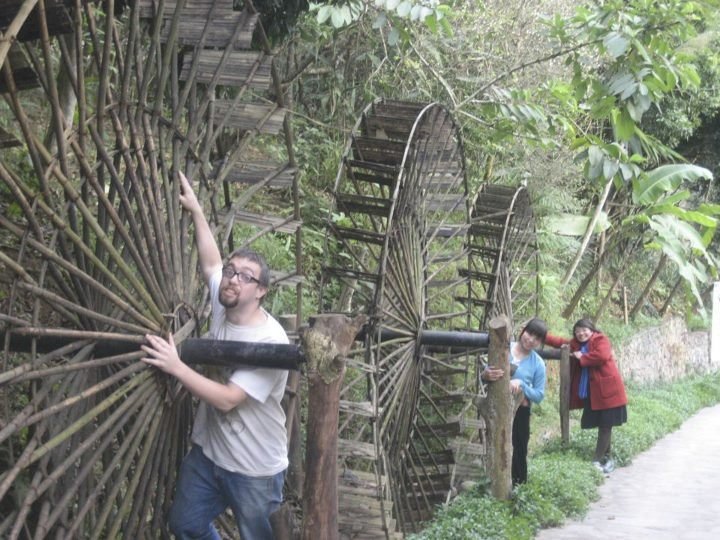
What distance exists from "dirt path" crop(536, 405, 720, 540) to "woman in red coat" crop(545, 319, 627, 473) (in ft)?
1.37

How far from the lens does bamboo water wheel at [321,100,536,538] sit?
8359 millimetres

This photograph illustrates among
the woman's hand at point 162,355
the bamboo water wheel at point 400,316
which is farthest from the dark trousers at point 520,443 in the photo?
the woman's hand at point 162,355

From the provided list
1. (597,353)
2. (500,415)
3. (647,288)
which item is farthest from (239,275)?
(647,288)

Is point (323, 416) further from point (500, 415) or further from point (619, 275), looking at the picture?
point (619, 275)

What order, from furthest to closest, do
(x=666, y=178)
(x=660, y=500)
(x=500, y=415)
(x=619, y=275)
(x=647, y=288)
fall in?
1. (x=647, y=288)
2. (x=619, y=275)
3. (x=666, y=178)
4. (x=660, y=500)
5. (x=500, y=415)

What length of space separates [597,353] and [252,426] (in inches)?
256

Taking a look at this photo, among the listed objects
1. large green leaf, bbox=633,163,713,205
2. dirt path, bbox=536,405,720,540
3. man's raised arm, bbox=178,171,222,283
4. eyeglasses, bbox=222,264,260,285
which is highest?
large green leaf, bbox=633,163,713,205

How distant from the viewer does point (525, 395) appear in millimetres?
8859

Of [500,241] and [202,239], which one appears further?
[500,241]

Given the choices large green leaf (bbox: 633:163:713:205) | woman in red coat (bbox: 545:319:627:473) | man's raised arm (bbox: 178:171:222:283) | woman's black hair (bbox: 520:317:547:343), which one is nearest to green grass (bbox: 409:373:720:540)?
woman in red coat (bbox: 545:319:627:473)

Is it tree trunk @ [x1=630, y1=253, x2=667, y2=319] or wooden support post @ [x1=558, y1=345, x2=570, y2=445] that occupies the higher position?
tree trunk @ [x1=630, y1=253, x2=667, y2=319]

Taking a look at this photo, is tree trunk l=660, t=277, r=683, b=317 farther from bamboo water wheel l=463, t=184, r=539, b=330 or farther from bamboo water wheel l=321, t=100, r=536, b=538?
bamboo water wheel l=321, t=100, r=536, b=538

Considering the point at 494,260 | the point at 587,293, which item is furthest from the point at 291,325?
the point at 587,293

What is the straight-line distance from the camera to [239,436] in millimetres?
4898
